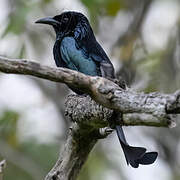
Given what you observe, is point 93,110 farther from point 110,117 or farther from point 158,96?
point 158,96

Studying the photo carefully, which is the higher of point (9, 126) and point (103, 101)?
point (103, 101)

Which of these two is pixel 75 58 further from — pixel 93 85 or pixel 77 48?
pixel 93 85

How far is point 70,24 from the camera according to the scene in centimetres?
508

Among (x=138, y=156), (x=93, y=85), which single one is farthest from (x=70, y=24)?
(x=93, y=85)

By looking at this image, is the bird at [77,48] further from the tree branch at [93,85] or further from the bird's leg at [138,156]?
the tree branch at [93,85]

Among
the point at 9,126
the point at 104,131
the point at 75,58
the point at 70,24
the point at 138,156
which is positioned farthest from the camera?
the point at 9,126

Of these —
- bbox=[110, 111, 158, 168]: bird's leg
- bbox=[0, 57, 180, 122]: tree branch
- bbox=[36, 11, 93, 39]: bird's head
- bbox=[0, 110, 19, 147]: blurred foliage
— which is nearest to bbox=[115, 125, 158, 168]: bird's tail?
bbox=[110, 111, 158, 168]: bird's leg

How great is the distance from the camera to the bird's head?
16.4 feet

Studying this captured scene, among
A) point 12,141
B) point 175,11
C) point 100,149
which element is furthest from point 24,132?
point 175,11

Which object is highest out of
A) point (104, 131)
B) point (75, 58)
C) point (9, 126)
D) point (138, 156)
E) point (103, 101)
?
point (103, 101)

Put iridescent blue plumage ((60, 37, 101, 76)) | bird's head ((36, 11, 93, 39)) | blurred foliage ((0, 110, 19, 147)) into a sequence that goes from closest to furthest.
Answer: iridescent blue plumage ((60, 37, 101, 76))
bird's head ((36, 11, 93, 39))
blurred foliage ((0, 110, 19, 147))

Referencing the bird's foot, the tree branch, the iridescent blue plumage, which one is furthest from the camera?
the iridescent blue plumage

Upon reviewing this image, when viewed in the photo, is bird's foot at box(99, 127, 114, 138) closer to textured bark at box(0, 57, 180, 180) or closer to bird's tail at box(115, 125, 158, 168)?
textured bark at box(0, 57, 180, 180)

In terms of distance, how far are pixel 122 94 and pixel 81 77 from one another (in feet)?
0.71
